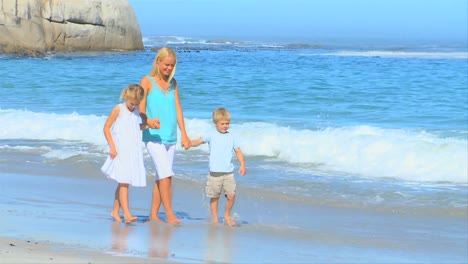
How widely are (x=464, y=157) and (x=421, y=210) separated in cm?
361

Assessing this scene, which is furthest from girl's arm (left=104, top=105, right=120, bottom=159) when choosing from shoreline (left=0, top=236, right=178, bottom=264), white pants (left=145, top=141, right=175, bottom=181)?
shoreline (left=0, top=236, right=178, bottom=264)

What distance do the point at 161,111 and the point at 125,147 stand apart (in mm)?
420

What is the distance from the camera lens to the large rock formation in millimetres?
40625

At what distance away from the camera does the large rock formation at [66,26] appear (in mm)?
40625

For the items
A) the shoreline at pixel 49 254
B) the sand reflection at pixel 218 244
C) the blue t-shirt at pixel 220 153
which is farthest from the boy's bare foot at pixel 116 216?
the shoreline at pixel 49 254

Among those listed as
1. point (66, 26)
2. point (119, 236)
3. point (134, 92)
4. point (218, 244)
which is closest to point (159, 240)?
point (119, 236)

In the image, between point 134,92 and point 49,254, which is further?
point 134,92

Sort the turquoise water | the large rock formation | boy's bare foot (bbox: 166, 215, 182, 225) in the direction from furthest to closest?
the large rock formation < the turquoise water < boy's bare foot (bbox: 166, 215, 182, 225)

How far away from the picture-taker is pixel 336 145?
13.3 m

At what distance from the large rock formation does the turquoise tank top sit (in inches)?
1279

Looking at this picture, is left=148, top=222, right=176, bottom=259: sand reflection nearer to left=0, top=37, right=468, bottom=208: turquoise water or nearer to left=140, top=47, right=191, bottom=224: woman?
left=140, top=47, right=191, bottom=224: woman

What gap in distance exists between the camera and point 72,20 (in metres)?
42.8

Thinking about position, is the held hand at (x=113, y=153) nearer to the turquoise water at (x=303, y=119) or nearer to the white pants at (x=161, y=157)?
the white pants at (x=161, y=157)

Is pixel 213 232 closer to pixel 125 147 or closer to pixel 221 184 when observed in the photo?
pixel 221 184
